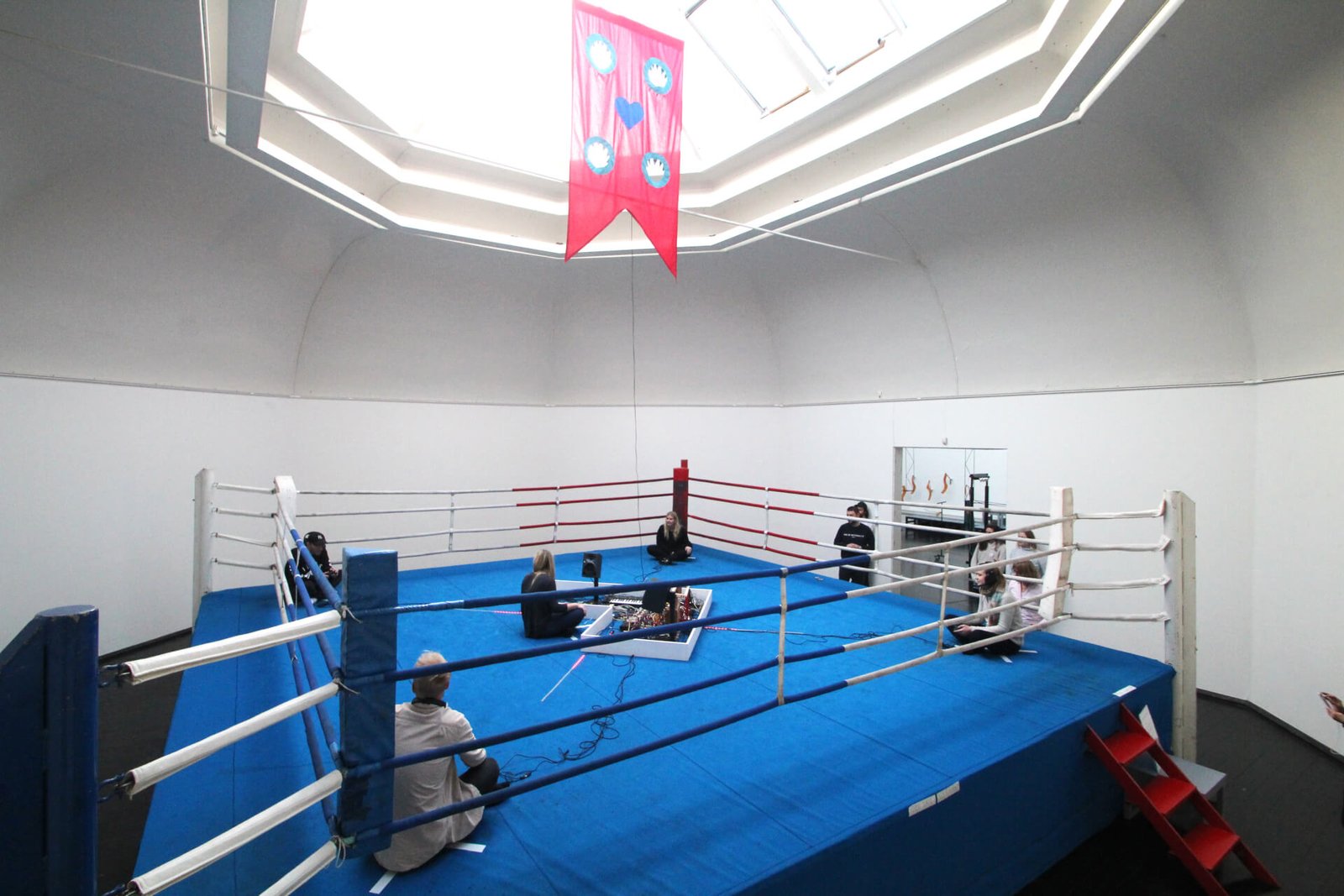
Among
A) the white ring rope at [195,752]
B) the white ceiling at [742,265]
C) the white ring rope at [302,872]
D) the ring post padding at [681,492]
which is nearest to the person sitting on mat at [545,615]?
the white ring rope at [302,872]

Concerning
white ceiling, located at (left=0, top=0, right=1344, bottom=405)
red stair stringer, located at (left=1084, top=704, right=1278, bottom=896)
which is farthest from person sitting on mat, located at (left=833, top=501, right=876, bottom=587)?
red stair stringer, located at (left=1084, top=704, right=1278, bottom=896)

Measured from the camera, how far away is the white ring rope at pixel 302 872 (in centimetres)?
145

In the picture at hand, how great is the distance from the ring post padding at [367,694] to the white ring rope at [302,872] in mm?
67

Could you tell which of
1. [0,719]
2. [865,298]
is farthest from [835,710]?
[865,298]

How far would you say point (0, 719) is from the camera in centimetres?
107

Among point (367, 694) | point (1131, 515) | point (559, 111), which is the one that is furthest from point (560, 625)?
point (559, 111)

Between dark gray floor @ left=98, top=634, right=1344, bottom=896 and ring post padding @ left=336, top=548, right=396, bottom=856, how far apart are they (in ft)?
5.25

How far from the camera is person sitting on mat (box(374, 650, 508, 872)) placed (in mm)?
2025

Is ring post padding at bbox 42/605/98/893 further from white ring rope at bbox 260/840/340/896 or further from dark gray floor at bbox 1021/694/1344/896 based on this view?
dark gray floor at bbox 1021/694/1344/896

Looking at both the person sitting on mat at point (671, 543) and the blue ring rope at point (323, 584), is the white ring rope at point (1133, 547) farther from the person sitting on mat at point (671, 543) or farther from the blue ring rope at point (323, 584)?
the person sitting on mat at point (671, 543)

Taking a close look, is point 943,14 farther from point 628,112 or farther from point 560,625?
point 560,625

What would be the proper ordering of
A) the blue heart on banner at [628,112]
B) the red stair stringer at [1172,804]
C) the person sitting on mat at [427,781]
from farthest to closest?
the blue heart on banner at [628,112] → the red stair stringer at [1172,804] → the person sitting on mat at [427,781]

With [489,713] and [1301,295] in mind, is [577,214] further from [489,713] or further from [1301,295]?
[1301,295]

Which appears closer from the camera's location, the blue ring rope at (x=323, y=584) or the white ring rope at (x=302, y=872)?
the white ring rope at (x=302, y=872)
